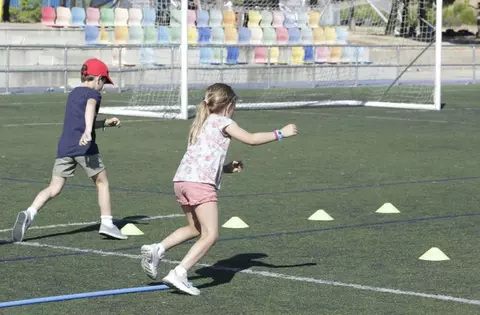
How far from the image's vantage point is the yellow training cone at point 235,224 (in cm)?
1030

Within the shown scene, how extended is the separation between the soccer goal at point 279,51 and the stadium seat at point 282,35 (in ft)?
0.08

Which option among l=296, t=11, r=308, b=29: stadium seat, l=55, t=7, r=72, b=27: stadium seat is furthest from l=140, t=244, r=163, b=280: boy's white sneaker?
l=55, t=7, r=72, b=27: stadium seat

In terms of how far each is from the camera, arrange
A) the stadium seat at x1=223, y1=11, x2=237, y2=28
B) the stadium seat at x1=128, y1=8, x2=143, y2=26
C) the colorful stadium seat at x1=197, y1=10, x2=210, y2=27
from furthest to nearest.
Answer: the stadium seat at x1=128, y1=8, x2=143, y2=26, the stadium seat at x1=223, y1=11, x2=237, y2=28, the colorful stadium seat at x1=197, y1=10, x2=210, y2=27

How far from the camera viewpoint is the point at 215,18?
27.5m

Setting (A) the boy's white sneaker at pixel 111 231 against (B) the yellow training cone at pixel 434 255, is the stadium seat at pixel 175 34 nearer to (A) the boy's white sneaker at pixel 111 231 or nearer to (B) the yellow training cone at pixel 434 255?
(A) the boy's white sneaker at pixel 111 231

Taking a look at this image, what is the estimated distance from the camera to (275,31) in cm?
2950

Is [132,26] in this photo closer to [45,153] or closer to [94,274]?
[45,153]

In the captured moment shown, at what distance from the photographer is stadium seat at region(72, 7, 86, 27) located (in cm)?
3473

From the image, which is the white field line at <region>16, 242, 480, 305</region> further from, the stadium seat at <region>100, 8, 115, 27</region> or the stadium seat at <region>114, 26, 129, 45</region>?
the stadium seat at <region>100, 8, 115, 27</region>

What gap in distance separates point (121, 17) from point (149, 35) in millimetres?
3022

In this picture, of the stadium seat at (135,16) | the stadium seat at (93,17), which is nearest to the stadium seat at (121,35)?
the stadium seat at (135,16)

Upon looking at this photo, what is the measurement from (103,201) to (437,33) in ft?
56.3

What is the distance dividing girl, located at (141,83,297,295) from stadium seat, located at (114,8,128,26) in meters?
21.8

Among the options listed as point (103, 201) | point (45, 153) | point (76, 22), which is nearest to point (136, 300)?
point (103, 201)
